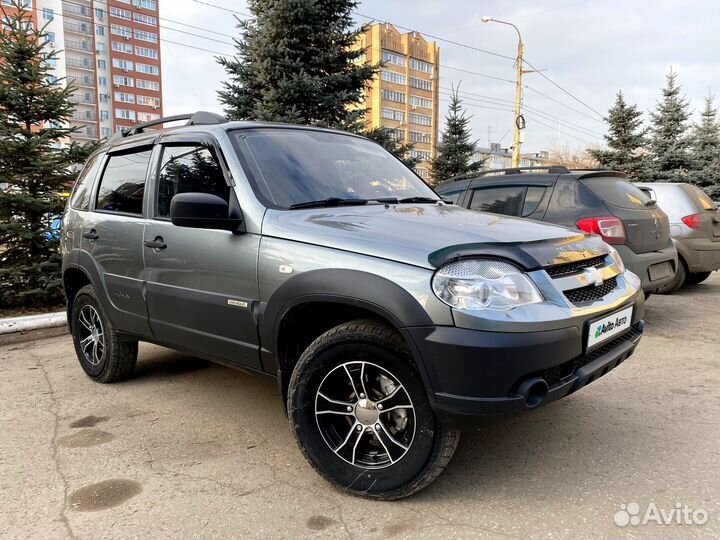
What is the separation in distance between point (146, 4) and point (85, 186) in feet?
329

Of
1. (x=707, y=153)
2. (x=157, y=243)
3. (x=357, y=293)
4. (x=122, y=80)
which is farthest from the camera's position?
(x=122, y=80)

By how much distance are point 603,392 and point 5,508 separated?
370 cm

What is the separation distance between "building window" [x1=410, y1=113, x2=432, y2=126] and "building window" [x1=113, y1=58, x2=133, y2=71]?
4675 centimetres

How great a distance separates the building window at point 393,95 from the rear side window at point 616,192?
79.8 meters

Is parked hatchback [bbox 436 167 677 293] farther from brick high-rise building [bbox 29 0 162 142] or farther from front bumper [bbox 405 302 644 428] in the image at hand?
brick high-rise building [bbox 29 0 162 142]

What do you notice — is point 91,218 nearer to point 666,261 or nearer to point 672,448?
point 672,448

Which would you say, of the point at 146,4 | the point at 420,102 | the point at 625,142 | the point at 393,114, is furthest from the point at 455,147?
the point at 146,4

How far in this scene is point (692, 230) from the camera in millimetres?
7312

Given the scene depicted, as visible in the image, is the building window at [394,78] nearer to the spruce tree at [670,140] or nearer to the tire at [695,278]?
the spruce tree at [670,140]

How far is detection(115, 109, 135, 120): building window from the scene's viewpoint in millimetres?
85250

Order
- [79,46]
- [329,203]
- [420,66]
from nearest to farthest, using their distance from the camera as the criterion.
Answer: [329,203] → [79,46] → [420,66]

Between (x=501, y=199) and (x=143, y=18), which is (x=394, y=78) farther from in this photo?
(x=501, y=199)

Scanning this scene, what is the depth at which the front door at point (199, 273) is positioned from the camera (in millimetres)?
2881

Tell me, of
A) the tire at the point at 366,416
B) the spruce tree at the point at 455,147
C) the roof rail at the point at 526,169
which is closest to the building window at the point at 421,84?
the spruce tree at the point at 455,147
